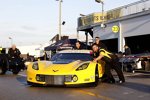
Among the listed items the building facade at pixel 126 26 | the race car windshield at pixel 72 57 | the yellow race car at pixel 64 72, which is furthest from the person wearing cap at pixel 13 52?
the building facade at pixel 126 26

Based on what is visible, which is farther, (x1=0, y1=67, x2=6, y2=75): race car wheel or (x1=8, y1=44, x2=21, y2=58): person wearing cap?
(x1=0, y1=67, x2=6, y2=75): race car wheel

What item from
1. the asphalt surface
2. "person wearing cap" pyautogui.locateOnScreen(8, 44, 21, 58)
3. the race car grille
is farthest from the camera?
"person wearing cap" pyautogui.locateOnScreen(8, 44, 21, 58)

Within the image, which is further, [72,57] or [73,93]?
[72,57]

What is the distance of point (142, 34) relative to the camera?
28.6m

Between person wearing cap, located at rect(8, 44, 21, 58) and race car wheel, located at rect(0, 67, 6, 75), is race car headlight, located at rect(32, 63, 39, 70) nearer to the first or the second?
person wearing cap, located at rect(8, 44, 21, 58)

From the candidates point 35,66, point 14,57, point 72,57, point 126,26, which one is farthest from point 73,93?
point 126,26

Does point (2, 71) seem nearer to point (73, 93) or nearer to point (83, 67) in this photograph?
point (83, 67)

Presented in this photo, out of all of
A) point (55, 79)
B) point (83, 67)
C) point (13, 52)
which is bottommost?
point (55, 79)

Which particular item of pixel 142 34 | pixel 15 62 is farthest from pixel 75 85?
pixel 142 34

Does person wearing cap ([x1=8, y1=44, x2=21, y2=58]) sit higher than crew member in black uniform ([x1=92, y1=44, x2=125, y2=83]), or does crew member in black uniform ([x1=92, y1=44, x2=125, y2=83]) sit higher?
person wearing cap ([x1=8, y1=44, x2=21, y2=58])

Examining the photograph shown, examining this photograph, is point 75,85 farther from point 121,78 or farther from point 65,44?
point 65,44

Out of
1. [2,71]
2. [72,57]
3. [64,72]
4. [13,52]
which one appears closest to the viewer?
[64,72]

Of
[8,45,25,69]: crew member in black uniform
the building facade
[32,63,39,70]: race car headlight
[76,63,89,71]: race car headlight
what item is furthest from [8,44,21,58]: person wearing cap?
the building facade

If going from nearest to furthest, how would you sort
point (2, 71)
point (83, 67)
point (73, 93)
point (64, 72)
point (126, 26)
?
point (73, 93) < point (64, 72) < point (83, 67) < point (2, 71) < point (126, 26)
